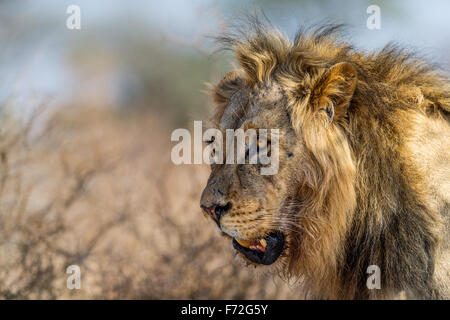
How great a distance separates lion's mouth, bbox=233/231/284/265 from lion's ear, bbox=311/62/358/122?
0.86 metres

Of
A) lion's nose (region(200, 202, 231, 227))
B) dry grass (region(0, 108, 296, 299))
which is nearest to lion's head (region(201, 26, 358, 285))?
lion's nose (region(200, 202, 231, 227))

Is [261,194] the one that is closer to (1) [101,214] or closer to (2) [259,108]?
(2) [259,108]

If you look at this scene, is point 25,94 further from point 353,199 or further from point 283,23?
point 353,199

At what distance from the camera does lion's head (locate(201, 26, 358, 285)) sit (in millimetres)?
3785

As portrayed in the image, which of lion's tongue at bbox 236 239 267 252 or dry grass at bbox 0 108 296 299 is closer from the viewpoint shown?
lion's tongue at bbox 236 239 267 252

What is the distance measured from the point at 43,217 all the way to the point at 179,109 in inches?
451

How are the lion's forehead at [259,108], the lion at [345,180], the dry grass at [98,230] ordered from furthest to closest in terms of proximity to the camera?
the dry grass at [98,230] → the lion's forehead at [259,108] → the lion at [345,180]

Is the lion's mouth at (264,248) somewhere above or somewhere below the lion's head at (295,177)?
below

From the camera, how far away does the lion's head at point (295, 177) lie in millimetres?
3785

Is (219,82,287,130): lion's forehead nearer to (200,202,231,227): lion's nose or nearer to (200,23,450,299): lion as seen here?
(200,23,450,299): lion

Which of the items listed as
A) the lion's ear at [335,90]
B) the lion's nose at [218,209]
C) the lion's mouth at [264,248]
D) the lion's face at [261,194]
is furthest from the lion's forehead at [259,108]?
the lion's mouth at [264,248]

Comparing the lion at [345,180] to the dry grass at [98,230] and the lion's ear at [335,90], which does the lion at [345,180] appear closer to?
the lion's ear at [335,90]

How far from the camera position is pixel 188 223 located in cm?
641

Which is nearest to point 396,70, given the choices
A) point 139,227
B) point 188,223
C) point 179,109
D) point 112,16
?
point 188,223
